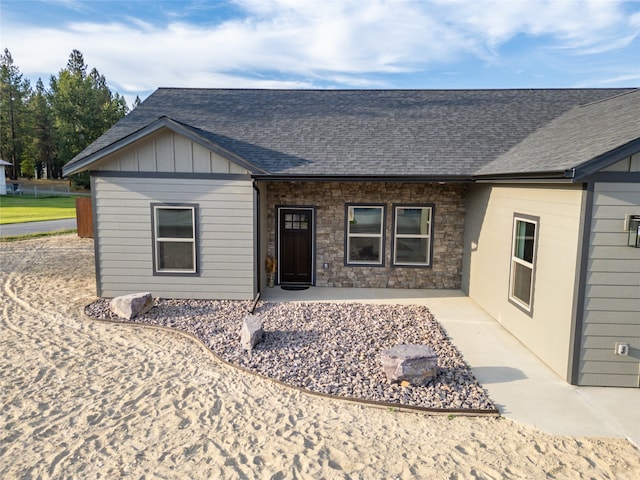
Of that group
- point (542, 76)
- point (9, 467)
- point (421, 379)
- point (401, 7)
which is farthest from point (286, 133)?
point (542, 76)

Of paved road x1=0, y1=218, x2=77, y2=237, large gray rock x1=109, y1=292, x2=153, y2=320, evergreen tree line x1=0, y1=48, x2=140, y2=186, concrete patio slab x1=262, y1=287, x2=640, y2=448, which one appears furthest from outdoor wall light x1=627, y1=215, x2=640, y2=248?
evergreen tree line x1=0, y1=48, x2=140, y2=186

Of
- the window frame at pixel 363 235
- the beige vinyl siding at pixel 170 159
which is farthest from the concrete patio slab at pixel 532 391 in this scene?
the beige vinyl siding at pixel 170 159

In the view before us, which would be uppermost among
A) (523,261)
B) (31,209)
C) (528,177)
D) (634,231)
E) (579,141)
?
(579,141)

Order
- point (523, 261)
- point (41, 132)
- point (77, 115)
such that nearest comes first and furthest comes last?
point (523, 261)
point (77, 115)
point (41, 132)

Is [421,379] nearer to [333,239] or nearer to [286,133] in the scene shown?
[333,239]

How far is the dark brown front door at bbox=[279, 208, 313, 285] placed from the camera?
9914mm

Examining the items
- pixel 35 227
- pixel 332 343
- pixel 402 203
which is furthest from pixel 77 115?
pixel 332 343

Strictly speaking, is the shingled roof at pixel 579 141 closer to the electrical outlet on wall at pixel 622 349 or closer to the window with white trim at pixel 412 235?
the window with white trim at pixel 412 235

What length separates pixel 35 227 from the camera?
1934cm

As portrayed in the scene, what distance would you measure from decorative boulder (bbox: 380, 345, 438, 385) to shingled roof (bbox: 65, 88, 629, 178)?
395cm

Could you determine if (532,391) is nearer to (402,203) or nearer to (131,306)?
(402,203)

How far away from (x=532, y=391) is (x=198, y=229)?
21.8 feet

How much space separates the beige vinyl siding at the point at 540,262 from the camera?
17.4 feet

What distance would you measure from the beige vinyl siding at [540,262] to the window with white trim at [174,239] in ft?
20.2
